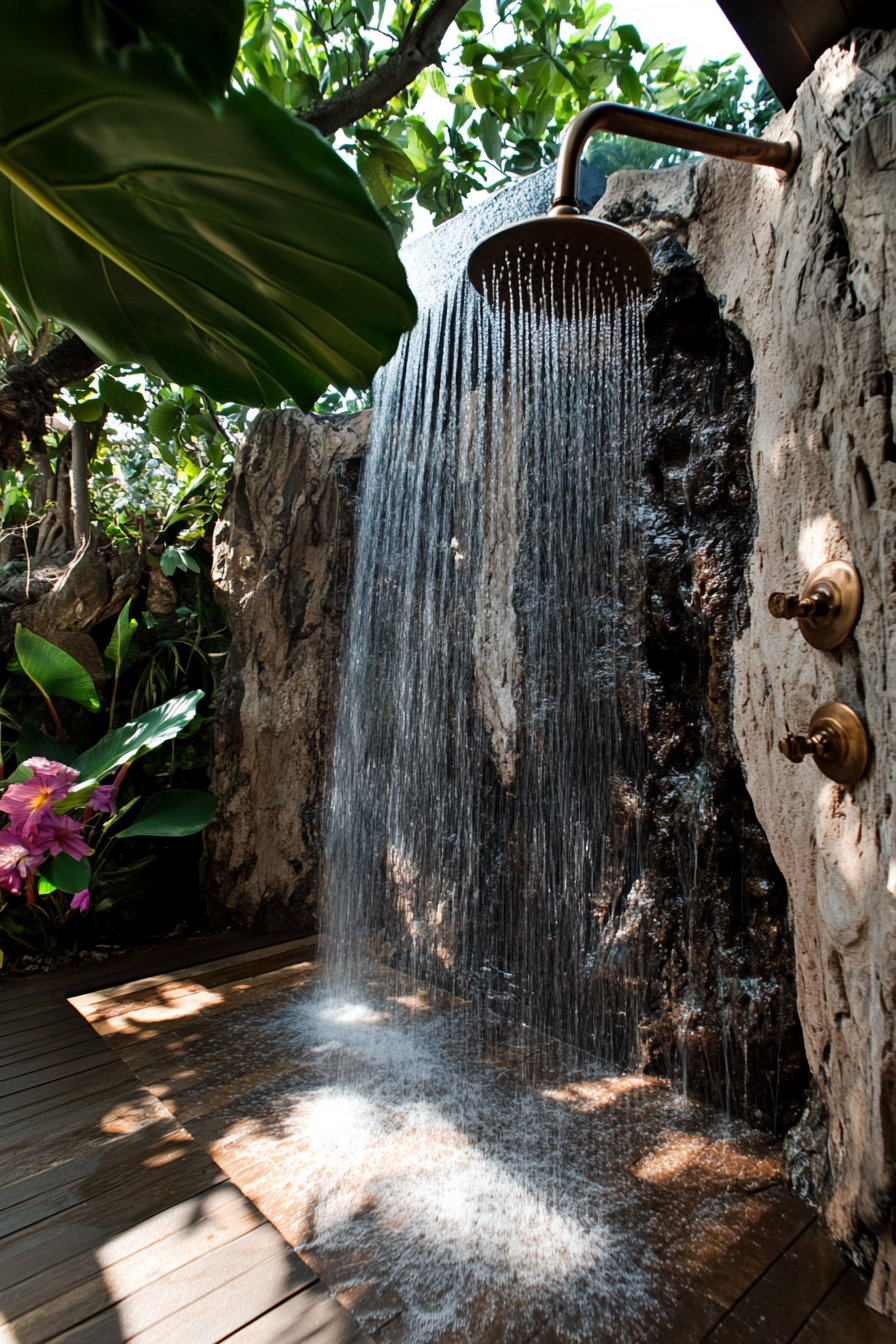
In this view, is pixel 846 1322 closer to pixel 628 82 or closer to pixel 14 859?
pixel 14 859

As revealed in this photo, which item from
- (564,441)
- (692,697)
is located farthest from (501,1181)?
(564,441)

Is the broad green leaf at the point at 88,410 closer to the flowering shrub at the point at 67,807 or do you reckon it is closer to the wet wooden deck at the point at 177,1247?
the flowering shrub at the point at 67,807

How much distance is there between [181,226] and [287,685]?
277 cm

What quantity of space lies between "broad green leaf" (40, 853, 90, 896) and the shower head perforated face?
2.25m

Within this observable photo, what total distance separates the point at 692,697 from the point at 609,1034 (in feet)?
3.48

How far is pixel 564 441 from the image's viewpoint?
98.0 inches

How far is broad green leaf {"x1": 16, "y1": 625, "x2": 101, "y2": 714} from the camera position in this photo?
295 cm

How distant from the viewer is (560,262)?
1.41 m

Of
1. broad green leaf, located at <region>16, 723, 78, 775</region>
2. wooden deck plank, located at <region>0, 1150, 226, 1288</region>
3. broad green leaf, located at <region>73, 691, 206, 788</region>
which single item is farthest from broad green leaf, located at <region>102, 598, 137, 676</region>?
wooden deck plank, located at <region>0, 1150, 226, 1288</region>

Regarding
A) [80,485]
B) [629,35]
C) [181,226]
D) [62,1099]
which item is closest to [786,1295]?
[62,1099]

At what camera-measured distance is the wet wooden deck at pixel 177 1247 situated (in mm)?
1225

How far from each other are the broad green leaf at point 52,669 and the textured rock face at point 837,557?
2602 mm

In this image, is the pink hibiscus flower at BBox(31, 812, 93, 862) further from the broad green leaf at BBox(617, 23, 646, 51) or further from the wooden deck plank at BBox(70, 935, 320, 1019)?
the broad green leaf at BBox(617, 23, 646, 51)

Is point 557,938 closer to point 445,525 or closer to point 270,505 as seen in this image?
point 445,525
